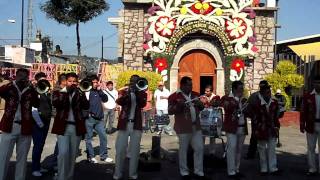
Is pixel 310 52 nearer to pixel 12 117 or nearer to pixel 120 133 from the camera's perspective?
pixel 120 133

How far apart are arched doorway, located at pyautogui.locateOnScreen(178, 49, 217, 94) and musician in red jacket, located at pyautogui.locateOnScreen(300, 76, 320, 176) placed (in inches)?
508

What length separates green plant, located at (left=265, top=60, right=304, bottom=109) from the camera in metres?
19.6

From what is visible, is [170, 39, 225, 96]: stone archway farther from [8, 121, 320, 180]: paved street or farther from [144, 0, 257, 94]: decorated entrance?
[8, 121, 320, 180]: paved street

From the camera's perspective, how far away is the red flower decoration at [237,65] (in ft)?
71.3

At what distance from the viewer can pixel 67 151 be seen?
24.6 ft

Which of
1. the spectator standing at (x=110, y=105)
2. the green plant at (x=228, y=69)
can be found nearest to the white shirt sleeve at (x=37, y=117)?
the spectator standing at (x=110, y=105)

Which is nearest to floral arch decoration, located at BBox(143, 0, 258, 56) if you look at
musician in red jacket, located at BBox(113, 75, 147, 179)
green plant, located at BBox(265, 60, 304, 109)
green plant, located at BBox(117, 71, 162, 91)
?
green plant, located at BBox(117, 71, 162, 91)

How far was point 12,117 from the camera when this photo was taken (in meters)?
7.39

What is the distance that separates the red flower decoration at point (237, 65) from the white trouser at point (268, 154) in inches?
495

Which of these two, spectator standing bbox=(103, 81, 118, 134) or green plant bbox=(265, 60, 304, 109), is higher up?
green plant bbox=(265, 60, 304, 109)

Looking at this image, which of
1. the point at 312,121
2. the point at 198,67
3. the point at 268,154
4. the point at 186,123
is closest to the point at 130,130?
the point at 186,123

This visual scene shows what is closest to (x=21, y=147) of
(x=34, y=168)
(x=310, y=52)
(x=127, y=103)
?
(x=34, y=168)

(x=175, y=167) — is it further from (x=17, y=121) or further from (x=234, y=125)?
(x=17, y=121)

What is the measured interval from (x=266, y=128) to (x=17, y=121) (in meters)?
4.41
